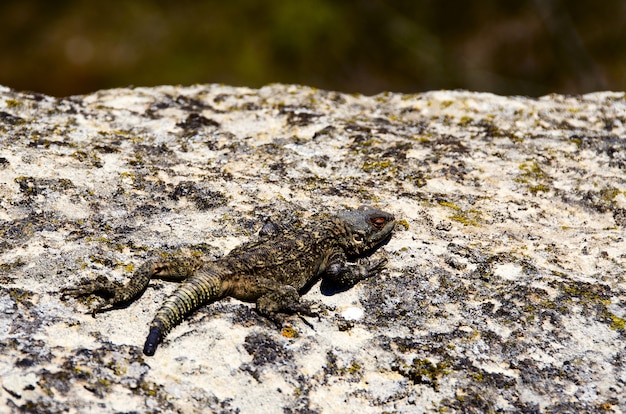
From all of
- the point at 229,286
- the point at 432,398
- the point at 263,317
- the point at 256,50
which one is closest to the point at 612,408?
the point at 432,398

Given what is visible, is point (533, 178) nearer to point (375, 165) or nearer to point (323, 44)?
point (375, 165)

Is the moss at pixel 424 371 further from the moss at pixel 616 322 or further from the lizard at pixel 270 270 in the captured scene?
the moss at pixel 616 322

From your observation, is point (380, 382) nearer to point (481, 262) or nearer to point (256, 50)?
point (481, 262)

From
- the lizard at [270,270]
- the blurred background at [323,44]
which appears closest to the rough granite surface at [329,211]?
the lizard at [270,270]

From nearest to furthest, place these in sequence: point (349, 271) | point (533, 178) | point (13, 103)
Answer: point (349, 271)
point (533, 178)
point (13, 103)

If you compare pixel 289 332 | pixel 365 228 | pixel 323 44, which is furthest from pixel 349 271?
pixel 323 44
